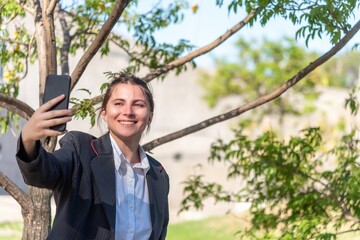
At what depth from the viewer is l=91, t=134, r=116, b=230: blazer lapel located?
8.58 feet

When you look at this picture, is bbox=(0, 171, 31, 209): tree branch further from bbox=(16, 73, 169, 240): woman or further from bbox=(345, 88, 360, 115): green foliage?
bbox=(345, 88, 360, 115): green foliage

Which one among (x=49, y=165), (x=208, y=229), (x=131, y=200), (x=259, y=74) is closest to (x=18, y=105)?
(x=131, y=200)

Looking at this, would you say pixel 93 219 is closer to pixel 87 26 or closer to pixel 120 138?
pixel 120 138

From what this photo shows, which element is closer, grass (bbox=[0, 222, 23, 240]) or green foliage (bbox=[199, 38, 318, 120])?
grass (bbox=[0, 222, 23, 240])

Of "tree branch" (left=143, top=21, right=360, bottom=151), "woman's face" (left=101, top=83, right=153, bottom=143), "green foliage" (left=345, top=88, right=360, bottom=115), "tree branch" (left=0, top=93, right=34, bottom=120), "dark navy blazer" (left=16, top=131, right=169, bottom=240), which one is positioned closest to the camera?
"dark navy blazer" (left=16, top=131, right=169, bottom=240)

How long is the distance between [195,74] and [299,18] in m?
17.3

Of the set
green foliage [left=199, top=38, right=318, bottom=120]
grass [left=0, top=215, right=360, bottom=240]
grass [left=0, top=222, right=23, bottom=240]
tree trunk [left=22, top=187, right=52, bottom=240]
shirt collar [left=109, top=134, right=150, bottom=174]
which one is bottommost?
shirt collar [left=109, top=134, right=150, bottom=174]

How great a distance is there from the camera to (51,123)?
7.05ft

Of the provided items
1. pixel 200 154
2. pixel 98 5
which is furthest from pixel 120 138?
pixel 200 154

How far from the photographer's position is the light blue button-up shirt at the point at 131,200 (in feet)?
8.67

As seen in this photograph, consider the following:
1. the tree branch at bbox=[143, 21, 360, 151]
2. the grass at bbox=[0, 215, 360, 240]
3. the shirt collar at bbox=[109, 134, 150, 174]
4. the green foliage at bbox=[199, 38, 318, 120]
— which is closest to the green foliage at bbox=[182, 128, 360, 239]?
the tree branch at bbox=[143, 21, 360, 151]

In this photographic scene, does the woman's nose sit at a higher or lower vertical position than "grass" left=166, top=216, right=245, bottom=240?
lower

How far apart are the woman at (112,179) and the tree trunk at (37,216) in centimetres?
162

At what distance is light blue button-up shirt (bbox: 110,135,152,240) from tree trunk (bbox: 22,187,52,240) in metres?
1.66
